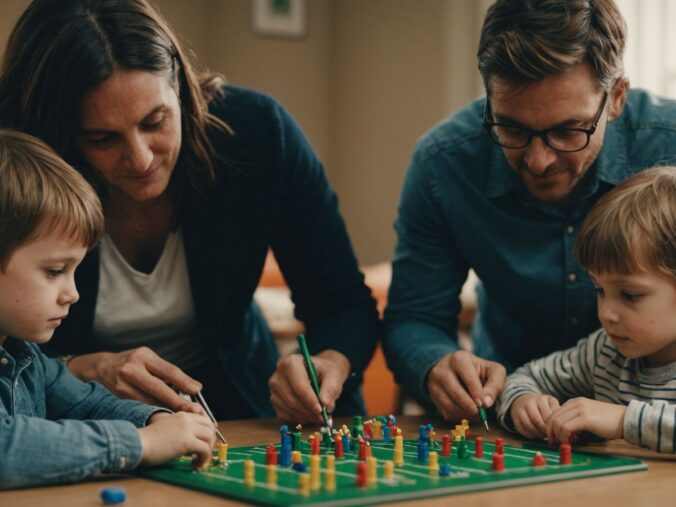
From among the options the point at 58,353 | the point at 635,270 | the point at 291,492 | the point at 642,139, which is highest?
the point at 642,139

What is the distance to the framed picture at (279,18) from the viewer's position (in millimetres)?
5398

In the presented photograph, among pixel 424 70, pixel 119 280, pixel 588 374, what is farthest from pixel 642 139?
pixel 424 70

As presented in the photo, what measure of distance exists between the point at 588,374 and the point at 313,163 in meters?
0.72

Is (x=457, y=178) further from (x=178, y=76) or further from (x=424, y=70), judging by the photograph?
(x=424, y=70)

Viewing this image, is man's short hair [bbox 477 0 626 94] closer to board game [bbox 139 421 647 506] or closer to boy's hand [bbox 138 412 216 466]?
board game [bbox 139 421 647 506]

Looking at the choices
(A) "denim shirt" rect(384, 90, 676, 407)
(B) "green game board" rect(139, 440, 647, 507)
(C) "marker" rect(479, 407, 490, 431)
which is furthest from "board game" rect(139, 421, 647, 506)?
(A) "denim shirt" rect(384, 90, 676, 407)

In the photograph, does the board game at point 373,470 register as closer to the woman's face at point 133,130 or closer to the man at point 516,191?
the man at point 516,191

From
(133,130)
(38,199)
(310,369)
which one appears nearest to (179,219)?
(133,130)

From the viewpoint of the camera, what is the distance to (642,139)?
203 cm

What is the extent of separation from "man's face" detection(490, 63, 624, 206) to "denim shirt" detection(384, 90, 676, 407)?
0.47ft

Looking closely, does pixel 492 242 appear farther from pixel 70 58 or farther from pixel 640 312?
pixel 70 58

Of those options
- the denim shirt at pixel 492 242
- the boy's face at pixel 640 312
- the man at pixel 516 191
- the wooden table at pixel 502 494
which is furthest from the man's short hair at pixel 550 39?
the wooden table at pixel 502 494

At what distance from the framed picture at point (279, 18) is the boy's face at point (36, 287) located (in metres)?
4.08

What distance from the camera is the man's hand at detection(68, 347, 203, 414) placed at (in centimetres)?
171
